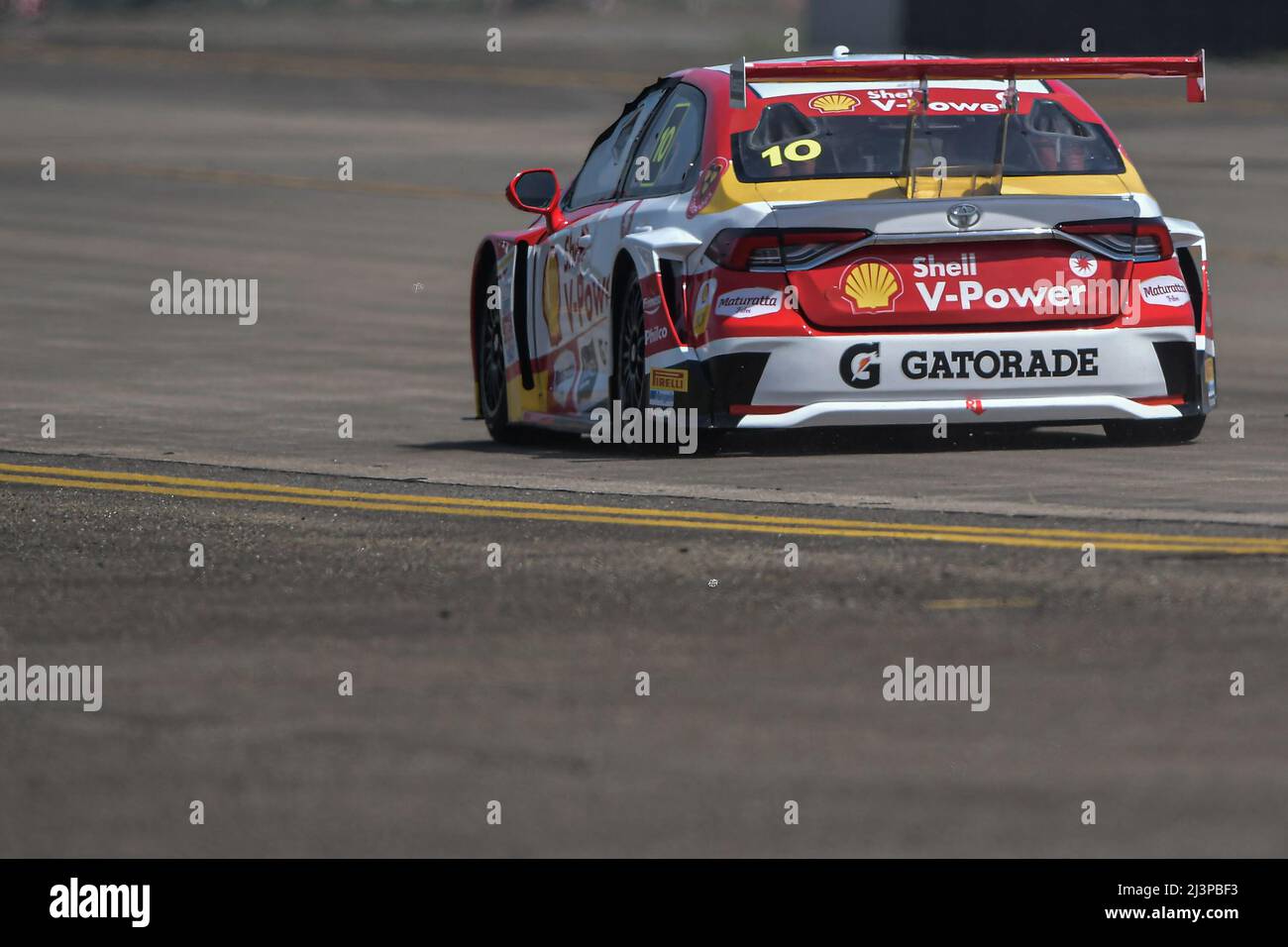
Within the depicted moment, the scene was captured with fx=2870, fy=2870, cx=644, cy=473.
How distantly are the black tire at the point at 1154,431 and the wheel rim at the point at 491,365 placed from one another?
9.77ft

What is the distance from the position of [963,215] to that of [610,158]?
2305mm

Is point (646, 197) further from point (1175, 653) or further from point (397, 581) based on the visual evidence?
point (1175, 653)

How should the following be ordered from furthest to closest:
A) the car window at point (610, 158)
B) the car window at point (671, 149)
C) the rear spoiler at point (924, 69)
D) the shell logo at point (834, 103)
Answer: the car window at point (610, 158) → the car window at point (671, 149) → the shell logo at point (834, 103) → the rear spoiler at point (924, 69)

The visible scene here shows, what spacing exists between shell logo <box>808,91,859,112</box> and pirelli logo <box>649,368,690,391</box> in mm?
1270

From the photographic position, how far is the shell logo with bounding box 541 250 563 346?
12.7m

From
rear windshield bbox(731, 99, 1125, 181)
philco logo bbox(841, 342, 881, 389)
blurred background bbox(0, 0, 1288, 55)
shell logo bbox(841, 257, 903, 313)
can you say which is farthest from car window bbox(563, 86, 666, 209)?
blurred background bbox(0, 0, 1288, 55)

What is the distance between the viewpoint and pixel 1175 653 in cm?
666

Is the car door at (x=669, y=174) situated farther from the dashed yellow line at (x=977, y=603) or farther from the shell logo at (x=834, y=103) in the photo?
the dashed yellow line at (x=977, y=603)

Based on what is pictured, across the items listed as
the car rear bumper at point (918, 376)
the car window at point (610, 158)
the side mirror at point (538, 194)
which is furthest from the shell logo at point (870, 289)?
the side mirror at point (538, 194)

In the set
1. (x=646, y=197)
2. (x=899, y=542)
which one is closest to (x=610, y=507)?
(x=899, y=542)

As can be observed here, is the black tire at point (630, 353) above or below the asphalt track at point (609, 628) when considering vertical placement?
above

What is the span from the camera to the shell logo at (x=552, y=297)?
12.7m

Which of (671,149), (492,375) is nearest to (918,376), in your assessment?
(671,149)
